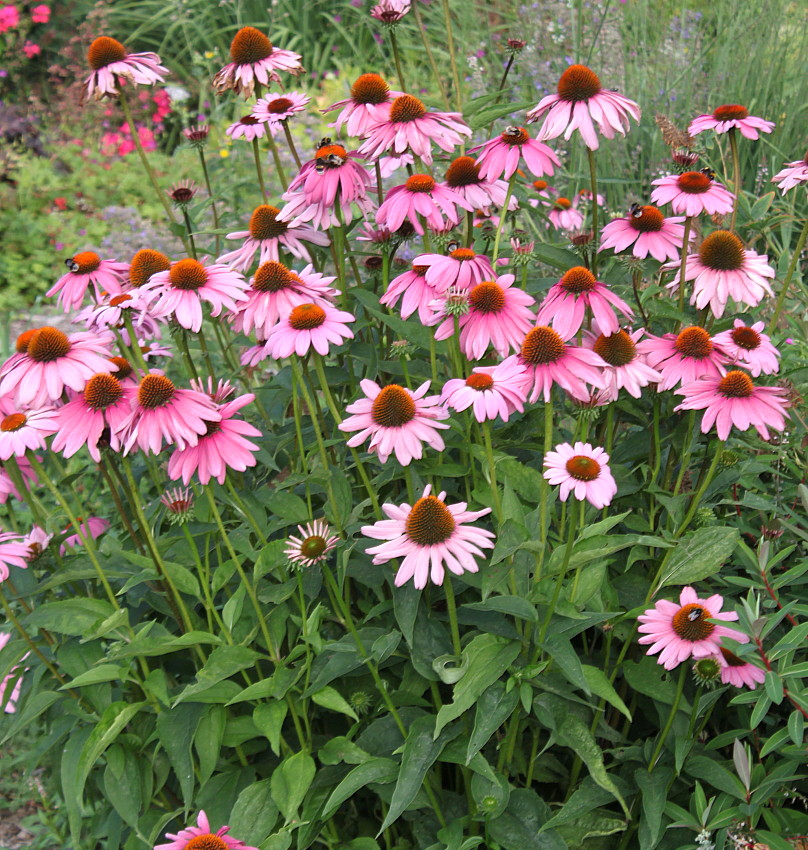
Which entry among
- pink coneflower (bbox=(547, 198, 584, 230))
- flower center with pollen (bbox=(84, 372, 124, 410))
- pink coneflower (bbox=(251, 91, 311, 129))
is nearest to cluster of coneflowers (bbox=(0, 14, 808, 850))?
flower center with pollen (bbox=(84, 372, 124, 410))

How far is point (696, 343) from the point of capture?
1599 mm

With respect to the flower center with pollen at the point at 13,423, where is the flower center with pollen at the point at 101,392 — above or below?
above

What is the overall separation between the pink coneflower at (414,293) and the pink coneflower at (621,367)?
336mm

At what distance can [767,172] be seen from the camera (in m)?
3.32

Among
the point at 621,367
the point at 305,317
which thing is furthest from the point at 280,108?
the point at 621,367

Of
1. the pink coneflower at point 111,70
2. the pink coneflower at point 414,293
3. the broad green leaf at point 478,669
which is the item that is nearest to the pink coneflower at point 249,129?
the pink coneflower at point 111,70

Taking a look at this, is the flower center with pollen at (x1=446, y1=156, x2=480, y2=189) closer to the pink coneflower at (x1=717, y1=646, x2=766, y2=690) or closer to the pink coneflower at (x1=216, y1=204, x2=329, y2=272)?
the pink coneflower at (x1=216, y1=204, x2=329, y2=272)

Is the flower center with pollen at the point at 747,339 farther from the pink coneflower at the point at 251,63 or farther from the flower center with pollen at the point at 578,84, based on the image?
the pink coneflower at the point at 251,63

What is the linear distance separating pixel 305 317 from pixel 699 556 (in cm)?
87

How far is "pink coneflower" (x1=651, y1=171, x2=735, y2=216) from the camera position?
5.61 feet

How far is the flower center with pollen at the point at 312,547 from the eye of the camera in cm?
156

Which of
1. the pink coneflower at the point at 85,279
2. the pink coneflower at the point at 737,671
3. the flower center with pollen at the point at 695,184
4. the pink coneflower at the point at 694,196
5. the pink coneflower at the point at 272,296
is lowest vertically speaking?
the pink coneflower at the point at 737,671

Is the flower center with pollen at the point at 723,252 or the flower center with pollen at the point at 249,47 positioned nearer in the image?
the flower center with pollen at the point at 723,252

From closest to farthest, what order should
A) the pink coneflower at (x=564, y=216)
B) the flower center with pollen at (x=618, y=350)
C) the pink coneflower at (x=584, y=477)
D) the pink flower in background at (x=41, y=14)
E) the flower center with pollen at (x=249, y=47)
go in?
the pink coneflower at (x=584, y=477) < the flower center with pollen at (x=618, y=350) < the flower center with pollen at (x=249, y=47) < the pink coneflower at (x=564, y=216) < the pink flower in background at (x=41, y=14)
